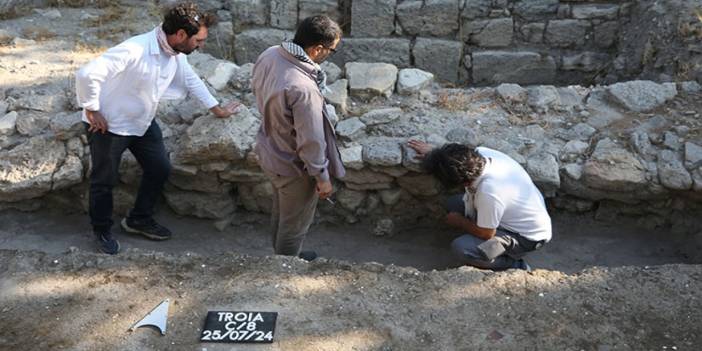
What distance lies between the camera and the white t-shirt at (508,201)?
3.97 meters

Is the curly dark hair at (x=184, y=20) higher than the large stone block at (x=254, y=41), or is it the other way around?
the curly dark hair at (x=184, y=20)

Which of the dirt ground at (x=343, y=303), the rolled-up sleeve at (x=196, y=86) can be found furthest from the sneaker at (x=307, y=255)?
the rolled-up sleeve at (x=196, y=86)

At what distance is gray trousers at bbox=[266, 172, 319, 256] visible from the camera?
377 centimetres

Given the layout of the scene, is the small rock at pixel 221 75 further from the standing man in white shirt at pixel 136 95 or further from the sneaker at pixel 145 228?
the sneaker at pixel 145 228

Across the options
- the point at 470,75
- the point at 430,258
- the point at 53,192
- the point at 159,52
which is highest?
the point at 159,52

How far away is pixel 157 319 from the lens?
3.20m

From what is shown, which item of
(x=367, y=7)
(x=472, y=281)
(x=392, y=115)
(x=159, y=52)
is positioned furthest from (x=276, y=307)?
(x=367, y=7)

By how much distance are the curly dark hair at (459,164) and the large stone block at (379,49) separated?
2702 mm

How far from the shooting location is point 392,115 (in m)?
4.94

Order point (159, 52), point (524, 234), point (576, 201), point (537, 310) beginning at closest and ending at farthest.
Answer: point (537, 310)
point (159, 52)
point (524, 234)
point (576, 201)

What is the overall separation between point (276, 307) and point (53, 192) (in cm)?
238

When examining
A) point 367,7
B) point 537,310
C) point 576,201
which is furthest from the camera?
point 367,7

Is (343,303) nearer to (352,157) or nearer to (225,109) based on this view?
(352,157)

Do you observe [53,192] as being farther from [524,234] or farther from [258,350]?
[524,234]
